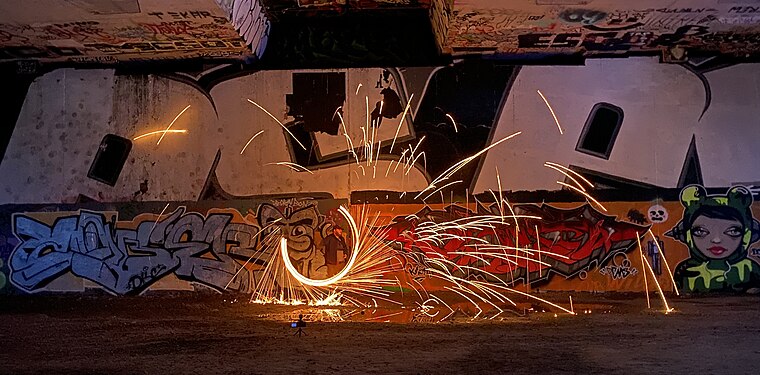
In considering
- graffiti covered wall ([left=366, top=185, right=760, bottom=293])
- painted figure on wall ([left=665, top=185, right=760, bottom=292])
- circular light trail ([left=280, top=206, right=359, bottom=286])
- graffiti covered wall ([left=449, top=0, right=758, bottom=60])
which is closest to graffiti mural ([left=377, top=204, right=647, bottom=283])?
graffiti covered wall ([left=366, top=185, right=760, bottom=293])

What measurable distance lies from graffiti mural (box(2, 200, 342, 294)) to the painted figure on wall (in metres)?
7.55

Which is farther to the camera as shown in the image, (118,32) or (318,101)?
(318,101)

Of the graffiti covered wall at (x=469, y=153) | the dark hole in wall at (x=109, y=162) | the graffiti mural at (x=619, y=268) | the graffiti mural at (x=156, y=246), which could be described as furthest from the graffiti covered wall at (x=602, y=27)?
the dark hole in wall at (x=109, y=162)

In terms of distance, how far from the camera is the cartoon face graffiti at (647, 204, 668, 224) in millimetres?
13344

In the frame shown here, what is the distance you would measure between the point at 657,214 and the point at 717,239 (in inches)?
51.7

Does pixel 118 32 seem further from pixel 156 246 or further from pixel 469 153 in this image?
pixel 469 153

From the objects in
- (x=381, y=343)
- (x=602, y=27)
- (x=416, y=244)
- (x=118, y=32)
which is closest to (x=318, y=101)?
(x=416, y=244)

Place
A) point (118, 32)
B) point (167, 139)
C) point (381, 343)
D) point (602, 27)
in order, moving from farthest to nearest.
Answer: point (167, 139) < point (118, 32) < point (602, 27) < point (381, 343)

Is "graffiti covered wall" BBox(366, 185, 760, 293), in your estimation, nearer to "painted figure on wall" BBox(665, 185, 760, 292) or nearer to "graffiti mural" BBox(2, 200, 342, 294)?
"painted figure on wall" BBox(665, 185, 760, 292)

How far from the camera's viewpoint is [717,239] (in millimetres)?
13297

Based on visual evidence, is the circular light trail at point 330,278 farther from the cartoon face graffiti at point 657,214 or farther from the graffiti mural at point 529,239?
the cartoon face graffiti at point 657,214

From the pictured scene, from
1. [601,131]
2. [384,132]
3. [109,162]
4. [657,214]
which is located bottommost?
[657,214]

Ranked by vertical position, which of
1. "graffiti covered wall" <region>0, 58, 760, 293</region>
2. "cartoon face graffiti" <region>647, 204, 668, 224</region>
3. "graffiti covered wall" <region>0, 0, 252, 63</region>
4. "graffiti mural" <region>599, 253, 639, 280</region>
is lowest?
"graffiti mural" <region>599, 253, 639, 280</region>

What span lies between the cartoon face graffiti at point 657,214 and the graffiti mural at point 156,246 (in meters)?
Result: 6.86
